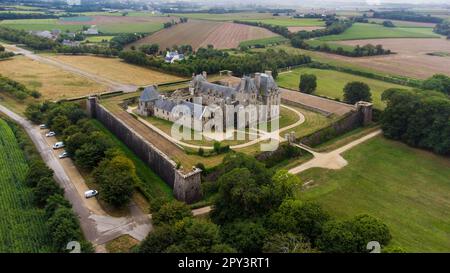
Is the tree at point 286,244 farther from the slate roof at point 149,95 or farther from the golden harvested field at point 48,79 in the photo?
the golden harvested field at point 48,79

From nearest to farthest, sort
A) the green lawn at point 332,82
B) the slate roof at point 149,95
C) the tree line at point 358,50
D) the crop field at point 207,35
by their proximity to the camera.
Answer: the slate roof at point 149,95, the green lawn at point 332,82, the tree line at point 358,50, the crop field at point 207,35

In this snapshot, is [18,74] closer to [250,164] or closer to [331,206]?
[250,164]

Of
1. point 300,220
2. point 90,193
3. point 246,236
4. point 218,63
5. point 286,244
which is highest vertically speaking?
point 218,63

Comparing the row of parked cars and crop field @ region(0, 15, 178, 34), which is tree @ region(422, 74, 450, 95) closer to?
the row of parked cars

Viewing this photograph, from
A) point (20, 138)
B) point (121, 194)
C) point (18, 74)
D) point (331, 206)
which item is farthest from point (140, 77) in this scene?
point (331, 206)

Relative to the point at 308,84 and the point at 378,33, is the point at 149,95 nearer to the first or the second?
the point at 308,84

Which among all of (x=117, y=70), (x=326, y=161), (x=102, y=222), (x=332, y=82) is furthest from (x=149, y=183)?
(x=332, y=82)

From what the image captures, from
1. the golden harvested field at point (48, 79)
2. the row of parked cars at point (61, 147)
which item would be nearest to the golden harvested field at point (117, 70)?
the golden harvested field at point (48, 79)
